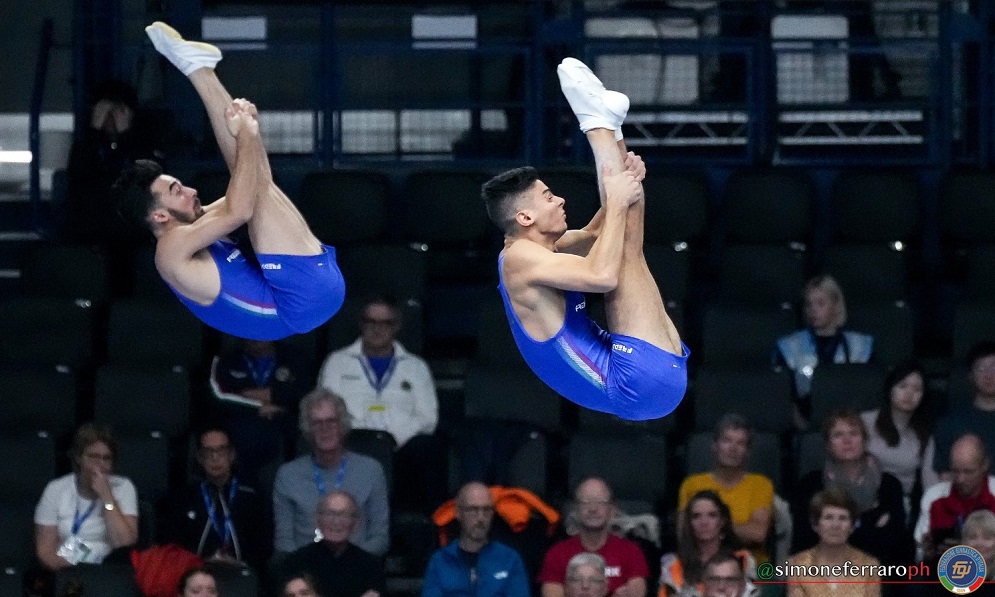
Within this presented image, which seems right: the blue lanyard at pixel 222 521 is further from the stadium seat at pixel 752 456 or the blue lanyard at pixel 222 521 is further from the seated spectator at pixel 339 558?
the stadium seat at pixel 752 456

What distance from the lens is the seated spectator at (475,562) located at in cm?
819

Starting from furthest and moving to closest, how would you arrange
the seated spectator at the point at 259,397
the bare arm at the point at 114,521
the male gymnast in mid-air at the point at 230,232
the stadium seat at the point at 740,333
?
the stadium seat at the point at 740,333 < the seated spectator at the point at 259,397 < the bare arm at the point at 114,521 < the male gymnast in mid-air at the point at 230,232

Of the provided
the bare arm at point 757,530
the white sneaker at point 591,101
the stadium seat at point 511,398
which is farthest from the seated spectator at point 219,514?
the white sneaker at point 591,101

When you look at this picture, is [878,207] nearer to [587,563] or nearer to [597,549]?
[597,549]

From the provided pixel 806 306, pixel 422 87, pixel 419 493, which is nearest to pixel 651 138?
pixel 422 87

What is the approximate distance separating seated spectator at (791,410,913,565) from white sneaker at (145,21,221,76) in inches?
142

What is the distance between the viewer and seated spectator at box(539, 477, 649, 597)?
8188mm

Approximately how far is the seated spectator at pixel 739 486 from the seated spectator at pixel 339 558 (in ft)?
4.85

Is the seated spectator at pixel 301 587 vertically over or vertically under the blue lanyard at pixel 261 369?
under

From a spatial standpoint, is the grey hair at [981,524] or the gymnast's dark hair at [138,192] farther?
the grey hair at [981,524]

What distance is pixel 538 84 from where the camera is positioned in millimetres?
10953

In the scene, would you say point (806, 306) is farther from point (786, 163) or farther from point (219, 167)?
point (219, 167)

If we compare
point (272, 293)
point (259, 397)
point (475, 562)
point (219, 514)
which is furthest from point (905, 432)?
point (272, 293)

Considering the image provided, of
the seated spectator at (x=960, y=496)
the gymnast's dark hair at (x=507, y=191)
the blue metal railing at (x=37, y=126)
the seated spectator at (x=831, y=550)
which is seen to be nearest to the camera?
the gymnast's dark hair at (x=507, y=191)
